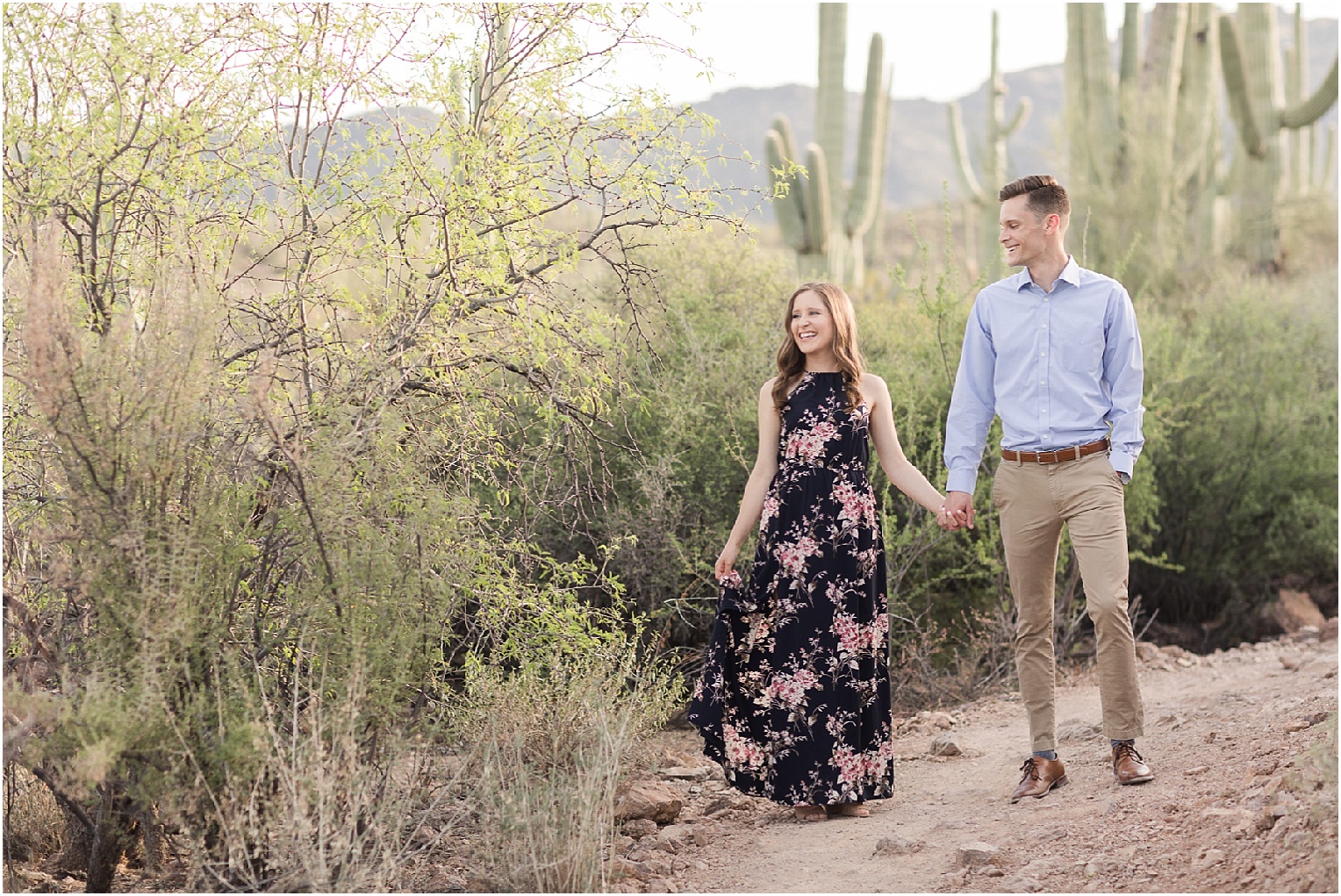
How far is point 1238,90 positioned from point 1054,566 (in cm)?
1330

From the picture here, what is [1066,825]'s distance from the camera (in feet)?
12.4

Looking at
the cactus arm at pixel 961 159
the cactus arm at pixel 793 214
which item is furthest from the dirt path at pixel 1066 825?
the cactus arm at pixel 961 159

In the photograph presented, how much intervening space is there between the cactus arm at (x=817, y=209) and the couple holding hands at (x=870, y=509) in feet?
27.1

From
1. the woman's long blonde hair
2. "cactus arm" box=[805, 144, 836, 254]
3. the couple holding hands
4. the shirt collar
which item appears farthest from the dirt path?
"cactus arm" box=[805, 144, 836, 254]

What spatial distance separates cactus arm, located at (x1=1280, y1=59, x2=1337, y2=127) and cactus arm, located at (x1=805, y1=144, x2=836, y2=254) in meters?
6.62

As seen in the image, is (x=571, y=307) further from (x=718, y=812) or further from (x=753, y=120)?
(x=753, y=120)

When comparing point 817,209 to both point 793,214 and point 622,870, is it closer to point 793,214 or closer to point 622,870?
point 793,214

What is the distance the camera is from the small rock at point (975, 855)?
3634 mm

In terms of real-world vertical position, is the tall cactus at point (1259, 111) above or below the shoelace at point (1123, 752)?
above

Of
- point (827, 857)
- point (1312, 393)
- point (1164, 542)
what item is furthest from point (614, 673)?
point (1312, 393)

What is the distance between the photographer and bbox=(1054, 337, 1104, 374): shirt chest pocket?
400cm

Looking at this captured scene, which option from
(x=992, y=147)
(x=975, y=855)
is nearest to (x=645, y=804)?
(x=975, y=855)

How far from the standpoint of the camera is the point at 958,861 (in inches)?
145

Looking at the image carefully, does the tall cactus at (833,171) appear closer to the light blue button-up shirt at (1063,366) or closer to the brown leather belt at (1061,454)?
the light blue button-up shirt at (1063,366)
